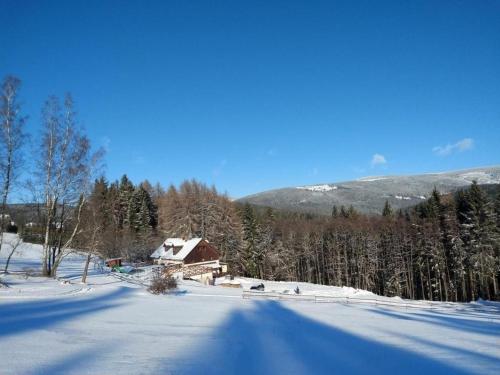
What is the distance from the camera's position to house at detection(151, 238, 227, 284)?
5122cm

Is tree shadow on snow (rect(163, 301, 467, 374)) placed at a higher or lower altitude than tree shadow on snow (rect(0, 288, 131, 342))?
lower

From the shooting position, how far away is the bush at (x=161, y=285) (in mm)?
25105

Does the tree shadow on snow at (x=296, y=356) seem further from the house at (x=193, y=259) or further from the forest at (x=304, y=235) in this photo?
the house at (x=193, y=259)

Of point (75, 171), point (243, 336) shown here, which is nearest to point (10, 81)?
point (75, 171)

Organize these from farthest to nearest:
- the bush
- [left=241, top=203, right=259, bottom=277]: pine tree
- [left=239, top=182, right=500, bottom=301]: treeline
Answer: [left=241, top=203, right=259, bottom=277]: pine tree, [left=239, top=182, right=500, bottom=301]: treeline, the bush

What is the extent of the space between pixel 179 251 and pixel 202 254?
11.6 ft

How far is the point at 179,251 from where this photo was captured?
54656 mm

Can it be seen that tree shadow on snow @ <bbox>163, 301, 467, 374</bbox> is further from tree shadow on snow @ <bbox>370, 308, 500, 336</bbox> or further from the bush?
the bush

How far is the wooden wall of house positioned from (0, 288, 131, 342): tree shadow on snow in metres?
35.4

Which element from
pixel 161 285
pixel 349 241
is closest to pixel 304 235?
pixel 349 241

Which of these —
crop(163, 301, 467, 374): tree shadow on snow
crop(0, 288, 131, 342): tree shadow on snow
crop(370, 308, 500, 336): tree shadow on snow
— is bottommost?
crop(370, 308, 500, 336): tree shadow on snow

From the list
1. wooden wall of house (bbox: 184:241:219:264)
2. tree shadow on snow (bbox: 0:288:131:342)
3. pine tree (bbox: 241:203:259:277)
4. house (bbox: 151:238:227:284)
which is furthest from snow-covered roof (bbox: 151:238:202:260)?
tree shadow on snow (bbox: 0:288:131:342)

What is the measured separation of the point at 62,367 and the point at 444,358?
7821 millimetres

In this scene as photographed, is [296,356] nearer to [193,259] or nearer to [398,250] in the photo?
[193,259]
